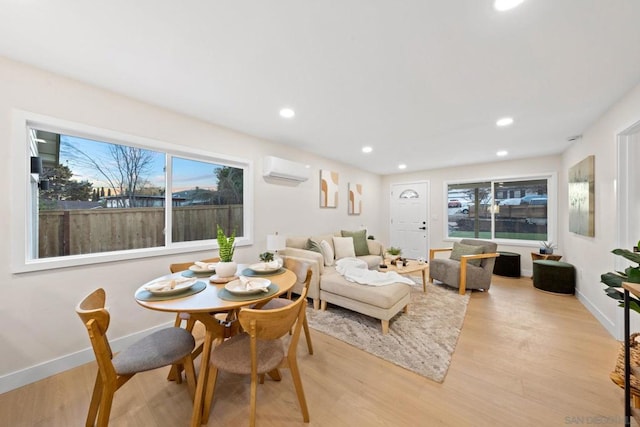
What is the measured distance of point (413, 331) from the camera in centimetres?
246

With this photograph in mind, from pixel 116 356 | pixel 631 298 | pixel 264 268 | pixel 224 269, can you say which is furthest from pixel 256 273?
pixel 631 298

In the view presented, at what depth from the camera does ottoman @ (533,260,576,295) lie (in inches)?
135

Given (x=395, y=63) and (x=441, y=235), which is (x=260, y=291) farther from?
(x=441, y=235)

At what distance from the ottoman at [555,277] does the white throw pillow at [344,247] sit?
2.91 meters

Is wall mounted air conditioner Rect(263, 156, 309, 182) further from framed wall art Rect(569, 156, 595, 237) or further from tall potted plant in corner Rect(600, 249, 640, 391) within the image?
framed wall art Rect(569, 156, 595, 237)

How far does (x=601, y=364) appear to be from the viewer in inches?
75.3

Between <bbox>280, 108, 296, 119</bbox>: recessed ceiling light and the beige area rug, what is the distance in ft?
7.75

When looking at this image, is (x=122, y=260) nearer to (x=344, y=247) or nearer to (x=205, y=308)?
(x=205, y=308)

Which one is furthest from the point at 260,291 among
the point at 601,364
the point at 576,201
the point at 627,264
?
the point at 576,201

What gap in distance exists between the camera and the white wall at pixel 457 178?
14.7 feet

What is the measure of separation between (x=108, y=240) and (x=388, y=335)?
2888 mm

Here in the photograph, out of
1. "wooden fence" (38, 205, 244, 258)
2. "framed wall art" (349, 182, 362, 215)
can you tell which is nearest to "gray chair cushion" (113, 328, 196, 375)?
"wooden fence" (38, 205, 244, 258)

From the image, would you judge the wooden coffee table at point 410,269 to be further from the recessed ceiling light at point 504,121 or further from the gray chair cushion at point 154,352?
the gray chair cushion at point 154,352

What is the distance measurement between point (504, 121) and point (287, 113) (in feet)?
8.45
